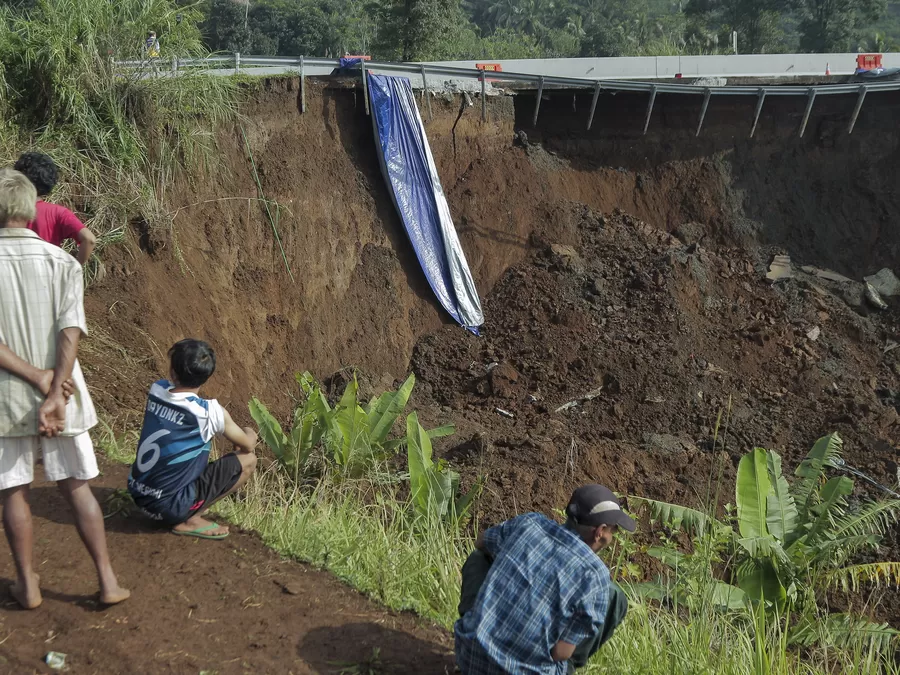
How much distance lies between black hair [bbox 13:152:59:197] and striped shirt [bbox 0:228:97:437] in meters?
1.54

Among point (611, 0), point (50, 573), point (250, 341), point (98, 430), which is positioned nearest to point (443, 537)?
point (50, 573)

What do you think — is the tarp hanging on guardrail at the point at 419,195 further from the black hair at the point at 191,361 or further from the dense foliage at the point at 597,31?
the dense foliage at the point at 597,31

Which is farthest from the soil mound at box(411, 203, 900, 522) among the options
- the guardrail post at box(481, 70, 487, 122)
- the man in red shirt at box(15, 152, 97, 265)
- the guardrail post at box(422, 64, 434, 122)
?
the man in red shirt at box(15, 152, 97, 265)

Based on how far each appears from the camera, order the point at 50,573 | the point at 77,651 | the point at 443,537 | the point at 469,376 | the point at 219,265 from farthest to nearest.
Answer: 1. the point at 469,376
2. the point at 219,265
3. the point at 443,537
4. the point at 50,573
5. the point at 77,651

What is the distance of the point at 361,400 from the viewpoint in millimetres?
9836

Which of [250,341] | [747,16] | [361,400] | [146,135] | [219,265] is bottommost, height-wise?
[361,400]

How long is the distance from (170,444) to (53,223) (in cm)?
180

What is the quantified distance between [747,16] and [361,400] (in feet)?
127

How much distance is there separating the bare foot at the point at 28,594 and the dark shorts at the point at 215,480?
858mm

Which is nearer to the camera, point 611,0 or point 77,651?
point 77,651

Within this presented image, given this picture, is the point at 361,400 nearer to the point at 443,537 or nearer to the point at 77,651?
the point at 443,537

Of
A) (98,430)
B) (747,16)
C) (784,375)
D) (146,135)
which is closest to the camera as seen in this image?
(98,430)

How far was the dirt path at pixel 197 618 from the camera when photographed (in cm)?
337

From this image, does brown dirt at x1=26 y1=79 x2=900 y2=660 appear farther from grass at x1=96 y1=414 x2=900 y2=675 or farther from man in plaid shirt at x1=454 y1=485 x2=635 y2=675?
man in plaid shirt at x1=454 y1=485 x2=635 y2=675
